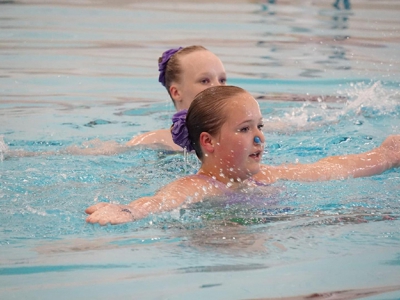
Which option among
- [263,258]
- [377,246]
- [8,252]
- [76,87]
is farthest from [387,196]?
[76,87]

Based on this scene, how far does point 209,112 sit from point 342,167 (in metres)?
0.88

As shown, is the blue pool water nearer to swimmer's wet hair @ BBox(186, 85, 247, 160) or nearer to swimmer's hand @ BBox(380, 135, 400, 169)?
swimmer's hand @ BBox(380, 135, 400, 169)

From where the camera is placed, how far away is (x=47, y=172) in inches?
172

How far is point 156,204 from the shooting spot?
3336mm

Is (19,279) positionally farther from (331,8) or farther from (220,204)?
(331,8)

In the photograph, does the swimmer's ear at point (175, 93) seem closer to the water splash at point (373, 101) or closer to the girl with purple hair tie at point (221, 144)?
the girl with purple hair tie at point (221, 144)

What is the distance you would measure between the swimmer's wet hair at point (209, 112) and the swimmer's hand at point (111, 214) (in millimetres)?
697

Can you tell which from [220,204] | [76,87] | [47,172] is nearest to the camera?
[220,204]

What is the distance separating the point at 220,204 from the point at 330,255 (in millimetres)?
709

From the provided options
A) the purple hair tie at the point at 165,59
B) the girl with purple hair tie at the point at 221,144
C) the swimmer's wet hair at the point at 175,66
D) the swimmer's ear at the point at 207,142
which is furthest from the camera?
the purple hair tie at the point at 165,59

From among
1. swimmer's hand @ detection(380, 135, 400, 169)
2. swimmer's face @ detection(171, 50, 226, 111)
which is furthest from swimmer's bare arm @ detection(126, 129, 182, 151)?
swimmer's hand @ detection(380, 135, 400, 169)

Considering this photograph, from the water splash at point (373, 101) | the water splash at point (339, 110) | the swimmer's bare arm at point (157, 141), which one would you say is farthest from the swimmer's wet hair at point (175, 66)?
the water splash at point (373, 101)

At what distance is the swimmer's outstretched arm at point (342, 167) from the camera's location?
13.0 ft

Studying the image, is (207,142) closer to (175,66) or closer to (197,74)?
(197,74)
